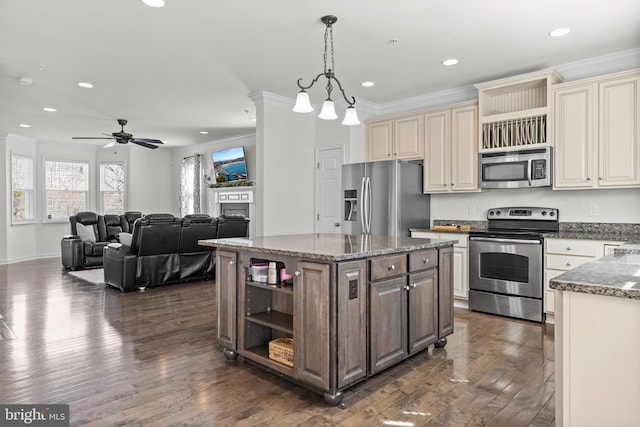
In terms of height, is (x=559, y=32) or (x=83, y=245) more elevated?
(x=559, y=32)

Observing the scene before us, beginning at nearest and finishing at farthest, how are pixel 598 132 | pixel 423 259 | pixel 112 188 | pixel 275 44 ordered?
pixel 423 259, pixel 275 44, pixel 598 132, pixel 112 188

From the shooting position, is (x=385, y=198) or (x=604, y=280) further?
(x=385, y=198)

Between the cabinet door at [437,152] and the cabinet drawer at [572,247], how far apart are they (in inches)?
56.1

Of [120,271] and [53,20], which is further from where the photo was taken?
[120,271]

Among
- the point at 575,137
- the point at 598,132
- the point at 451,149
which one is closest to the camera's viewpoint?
the point at 598,132

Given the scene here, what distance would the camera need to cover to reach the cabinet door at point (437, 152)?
497cm

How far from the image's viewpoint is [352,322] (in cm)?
235

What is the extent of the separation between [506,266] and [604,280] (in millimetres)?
2913

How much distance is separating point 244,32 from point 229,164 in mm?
5592

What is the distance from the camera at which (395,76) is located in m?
4.63

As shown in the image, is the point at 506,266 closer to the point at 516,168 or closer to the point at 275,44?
the point at 516,168

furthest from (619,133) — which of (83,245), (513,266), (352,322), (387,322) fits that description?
(83,245)

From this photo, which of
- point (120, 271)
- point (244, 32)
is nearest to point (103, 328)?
point (120, 271)

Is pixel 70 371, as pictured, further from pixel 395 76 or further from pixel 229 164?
pixel 229 164
